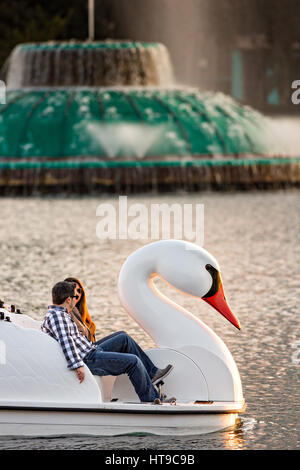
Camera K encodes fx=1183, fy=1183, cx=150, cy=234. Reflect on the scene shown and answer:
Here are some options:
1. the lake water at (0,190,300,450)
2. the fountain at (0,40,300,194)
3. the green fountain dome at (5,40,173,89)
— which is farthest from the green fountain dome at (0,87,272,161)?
the lake water at (0,190,300,450)

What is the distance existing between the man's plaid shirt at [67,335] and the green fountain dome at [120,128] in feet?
45.3

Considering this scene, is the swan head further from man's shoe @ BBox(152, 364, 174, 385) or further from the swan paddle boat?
man's shoe @ BBox(152, 364, 174, 385)

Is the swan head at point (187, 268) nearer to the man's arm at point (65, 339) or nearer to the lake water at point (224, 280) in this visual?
the man's arm at point (65, 339)

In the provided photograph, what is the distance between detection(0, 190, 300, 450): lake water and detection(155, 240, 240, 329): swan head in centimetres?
73

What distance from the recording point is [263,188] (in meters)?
20.3

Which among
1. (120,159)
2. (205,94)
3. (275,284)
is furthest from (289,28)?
(275,284)

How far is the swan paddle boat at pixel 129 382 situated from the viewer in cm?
553

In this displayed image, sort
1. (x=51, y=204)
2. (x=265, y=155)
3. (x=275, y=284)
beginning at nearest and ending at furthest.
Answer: (x=275, y=284)
(x=51, y=204)
(x=265, y=155)

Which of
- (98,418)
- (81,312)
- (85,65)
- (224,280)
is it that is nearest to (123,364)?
(98,418)

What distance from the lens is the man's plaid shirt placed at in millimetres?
5555

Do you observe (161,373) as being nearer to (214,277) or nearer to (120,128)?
(214,277)

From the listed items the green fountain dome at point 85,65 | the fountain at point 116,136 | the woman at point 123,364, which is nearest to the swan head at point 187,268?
the woman at point 123,364
